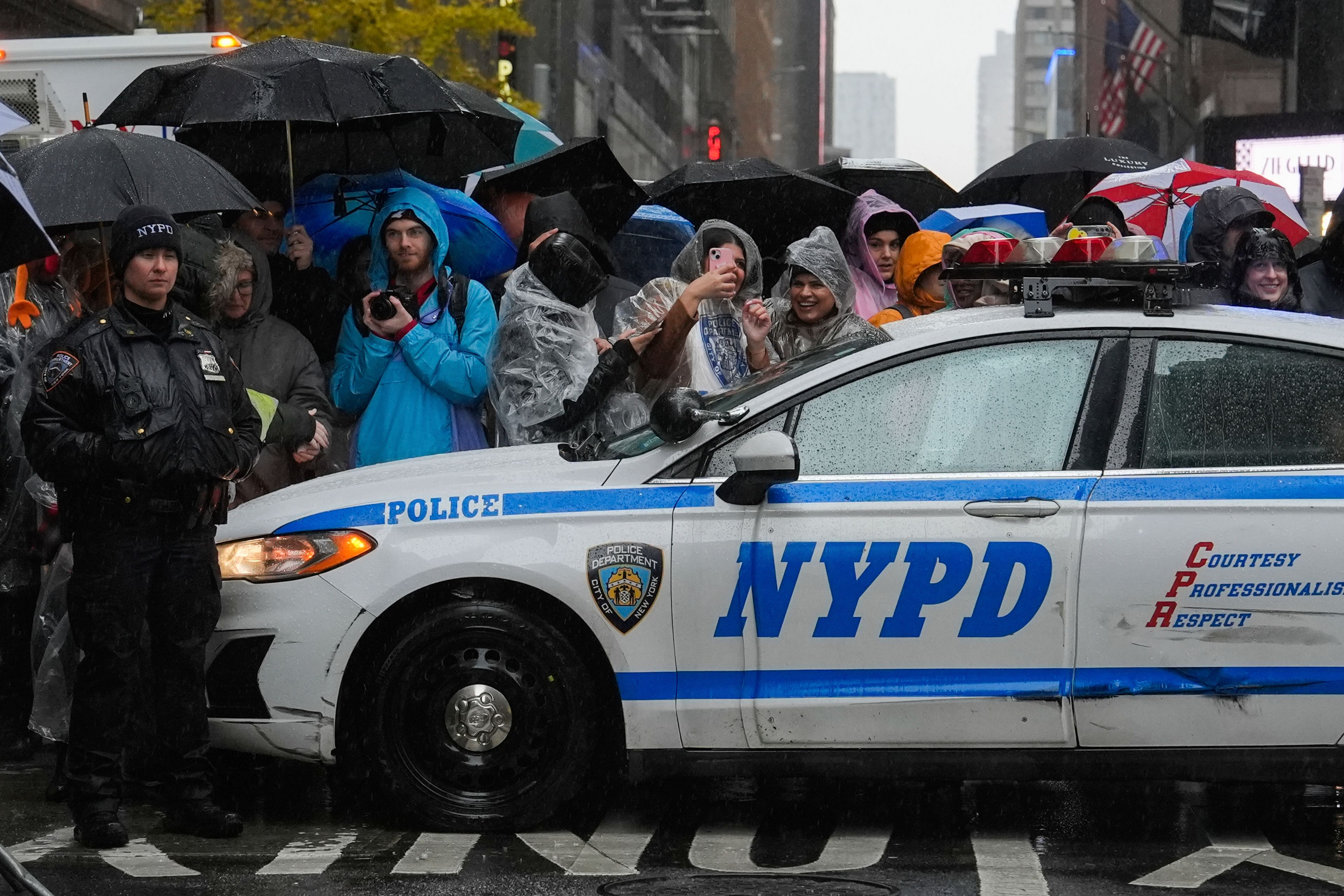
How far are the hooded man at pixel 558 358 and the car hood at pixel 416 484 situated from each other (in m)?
0.86

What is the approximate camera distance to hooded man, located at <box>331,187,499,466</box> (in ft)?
22.2

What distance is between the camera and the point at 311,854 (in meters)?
5.00

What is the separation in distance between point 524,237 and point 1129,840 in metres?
3.73

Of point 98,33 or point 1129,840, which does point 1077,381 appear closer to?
point 1129,840

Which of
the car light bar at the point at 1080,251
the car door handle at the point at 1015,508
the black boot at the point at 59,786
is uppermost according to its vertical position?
the car light bar at the point at 1080,251

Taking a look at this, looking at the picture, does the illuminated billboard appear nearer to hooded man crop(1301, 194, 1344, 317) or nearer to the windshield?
hooded man crop(1301, 194, 1344, 317)

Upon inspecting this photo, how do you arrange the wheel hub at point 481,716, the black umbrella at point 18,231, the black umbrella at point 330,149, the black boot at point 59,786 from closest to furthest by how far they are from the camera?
1. the black umbrella at point 18,231
2. the wheel hub at point 481,716
3. the black boot at point 59,786
4. the black umbrella at point 330,149

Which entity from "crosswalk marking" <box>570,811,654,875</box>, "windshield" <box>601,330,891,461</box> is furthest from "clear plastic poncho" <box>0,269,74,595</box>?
"crosswalk marking" <box>570,811,654,875</box>

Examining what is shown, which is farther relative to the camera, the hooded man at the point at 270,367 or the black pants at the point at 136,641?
the hooded man at the point at 270,367

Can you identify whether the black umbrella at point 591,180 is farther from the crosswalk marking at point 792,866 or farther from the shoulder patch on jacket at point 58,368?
the crosswalk marking at point 792,866

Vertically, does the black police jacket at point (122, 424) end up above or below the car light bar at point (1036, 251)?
below

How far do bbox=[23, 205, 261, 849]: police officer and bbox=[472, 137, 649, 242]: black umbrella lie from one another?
3173 mm

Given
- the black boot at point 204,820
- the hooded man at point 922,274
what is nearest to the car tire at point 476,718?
the black boot at point 204,820

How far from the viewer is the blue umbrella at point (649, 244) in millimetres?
8758
